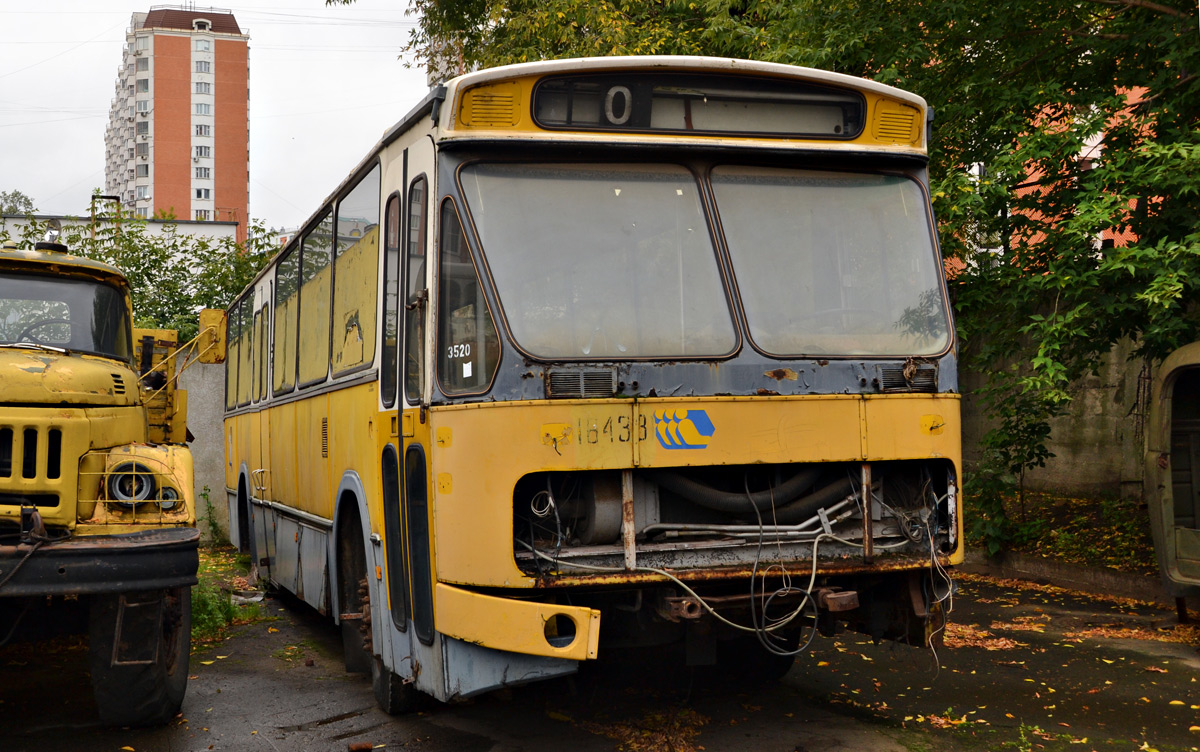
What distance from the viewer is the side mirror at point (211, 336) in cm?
1074

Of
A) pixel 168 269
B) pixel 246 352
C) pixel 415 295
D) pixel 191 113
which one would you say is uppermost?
pixel 191 113

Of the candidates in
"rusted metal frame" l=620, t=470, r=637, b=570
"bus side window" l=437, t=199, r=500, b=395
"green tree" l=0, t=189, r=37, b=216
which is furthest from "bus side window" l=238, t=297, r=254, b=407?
"green tree" l=0, t=189, r=37, b=216

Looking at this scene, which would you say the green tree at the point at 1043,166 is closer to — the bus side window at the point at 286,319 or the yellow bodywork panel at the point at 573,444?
the yellow bodywork panel at the point at 573,444

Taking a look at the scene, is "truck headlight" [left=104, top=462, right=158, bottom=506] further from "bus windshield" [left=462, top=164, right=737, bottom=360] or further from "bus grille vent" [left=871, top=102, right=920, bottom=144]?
"bus grille vent" [left=871, top=102, right=920, bottom=144]

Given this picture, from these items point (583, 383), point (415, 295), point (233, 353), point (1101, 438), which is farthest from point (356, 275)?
point (1101, 438)

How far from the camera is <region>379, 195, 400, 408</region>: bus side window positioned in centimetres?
615

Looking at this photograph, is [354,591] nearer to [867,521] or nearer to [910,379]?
[867,521]

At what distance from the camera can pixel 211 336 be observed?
1116cm

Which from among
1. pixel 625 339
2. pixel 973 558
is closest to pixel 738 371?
pixel 625 339

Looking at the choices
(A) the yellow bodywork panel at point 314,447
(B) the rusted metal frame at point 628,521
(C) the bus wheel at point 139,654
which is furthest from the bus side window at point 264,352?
(B) the rusted metal frame at point 628,521

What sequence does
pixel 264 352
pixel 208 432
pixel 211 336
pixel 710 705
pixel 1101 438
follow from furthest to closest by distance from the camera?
pixel 208 432, pixel 1101 438, pixel 264 352, pixel 211 336, pixel 710 705

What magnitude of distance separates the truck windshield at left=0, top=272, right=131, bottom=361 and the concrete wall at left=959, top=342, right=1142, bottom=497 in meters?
10.6

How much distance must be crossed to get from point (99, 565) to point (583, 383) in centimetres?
263

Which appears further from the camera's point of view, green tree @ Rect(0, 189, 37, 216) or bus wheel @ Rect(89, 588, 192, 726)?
green tree @ Rect(0, 189, 37, 216)
